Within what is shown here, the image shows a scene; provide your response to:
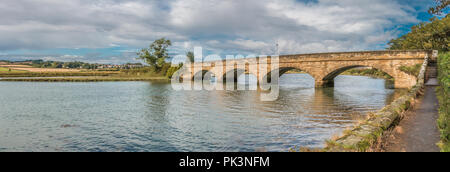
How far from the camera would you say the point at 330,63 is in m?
31.0

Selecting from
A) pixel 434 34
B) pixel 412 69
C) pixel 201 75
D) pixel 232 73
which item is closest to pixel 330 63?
pixel 412 69

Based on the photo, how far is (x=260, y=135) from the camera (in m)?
9.66

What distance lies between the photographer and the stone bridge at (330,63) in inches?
1054

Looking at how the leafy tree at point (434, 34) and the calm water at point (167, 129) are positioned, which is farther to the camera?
the leafy tree at point (434, 34)

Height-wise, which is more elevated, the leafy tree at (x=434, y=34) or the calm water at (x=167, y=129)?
the leafy tree at (x=434, y=34)

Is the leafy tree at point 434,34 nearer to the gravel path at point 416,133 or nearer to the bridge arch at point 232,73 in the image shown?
the bridge arch at point 232,73

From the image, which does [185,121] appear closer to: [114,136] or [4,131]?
[114,136]

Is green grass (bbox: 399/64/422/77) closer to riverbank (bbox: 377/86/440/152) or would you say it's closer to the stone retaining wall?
riverbank (bbox: 377/86/440/152)

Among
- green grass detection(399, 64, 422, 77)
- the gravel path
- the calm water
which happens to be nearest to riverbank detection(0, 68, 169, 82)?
the calm water

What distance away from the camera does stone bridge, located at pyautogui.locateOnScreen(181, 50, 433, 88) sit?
2678 centimetres

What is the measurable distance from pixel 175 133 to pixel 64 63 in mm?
128573

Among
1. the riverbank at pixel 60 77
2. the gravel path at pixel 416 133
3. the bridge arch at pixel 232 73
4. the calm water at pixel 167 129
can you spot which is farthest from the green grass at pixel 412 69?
the riverbank at pixel 60 77

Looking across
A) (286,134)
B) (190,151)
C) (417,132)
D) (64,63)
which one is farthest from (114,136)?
(64,63)

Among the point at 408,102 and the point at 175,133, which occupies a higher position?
the point at 408,102
